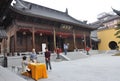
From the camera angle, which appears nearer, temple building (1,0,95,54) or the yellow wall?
temple building (1,0,95,54)

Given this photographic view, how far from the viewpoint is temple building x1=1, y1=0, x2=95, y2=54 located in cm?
1994

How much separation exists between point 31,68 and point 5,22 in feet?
45.1

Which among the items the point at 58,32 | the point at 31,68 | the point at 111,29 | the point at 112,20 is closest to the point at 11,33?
the point at 58,32

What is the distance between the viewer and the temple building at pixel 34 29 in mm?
19944

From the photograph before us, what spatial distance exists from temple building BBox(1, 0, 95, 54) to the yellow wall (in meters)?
6.27

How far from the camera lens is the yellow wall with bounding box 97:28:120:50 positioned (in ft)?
112

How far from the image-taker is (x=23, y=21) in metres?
20.5

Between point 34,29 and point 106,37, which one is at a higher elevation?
point 34,29

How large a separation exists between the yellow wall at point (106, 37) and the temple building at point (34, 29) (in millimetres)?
6267

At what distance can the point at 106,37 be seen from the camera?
3528 centimetres

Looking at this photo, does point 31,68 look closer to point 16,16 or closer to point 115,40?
point 16,16

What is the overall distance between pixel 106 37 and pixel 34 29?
18.0 meters

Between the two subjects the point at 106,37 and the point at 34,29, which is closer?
the point at 34,29

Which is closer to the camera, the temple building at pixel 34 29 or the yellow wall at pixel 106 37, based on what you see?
the temple building at pixel 34 29
